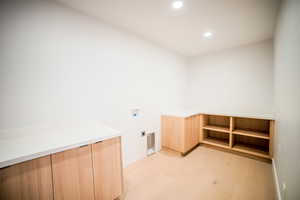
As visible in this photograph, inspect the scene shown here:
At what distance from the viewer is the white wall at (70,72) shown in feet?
4.09

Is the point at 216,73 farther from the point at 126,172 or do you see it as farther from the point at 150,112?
the point at 126,172

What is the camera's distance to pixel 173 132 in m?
2.67

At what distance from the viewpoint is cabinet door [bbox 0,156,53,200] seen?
83cm

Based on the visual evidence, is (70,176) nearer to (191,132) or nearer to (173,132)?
(173,132)

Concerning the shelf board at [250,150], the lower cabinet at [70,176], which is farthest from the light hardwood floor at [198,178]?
the lower cabinet at [70,176]

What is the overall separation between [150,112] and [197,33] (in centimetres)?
181

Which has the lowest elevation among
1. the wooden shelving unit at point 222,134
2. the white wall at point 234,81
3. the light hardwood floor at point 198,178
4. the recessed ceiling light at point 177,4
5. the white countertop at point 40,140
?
the light hardwood floor at point 198,178

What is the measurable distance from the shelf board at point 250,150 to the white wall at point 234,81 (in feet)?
2.39

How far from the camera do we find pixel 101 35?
185 cm

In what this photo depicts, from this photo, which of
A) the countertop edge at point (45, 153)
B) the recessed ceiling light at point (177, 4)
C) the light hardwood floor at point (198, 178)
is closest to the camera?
the countertop edge at point (45, 153)

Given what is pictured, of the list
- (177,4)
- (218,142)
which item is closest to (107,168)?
(177,4)

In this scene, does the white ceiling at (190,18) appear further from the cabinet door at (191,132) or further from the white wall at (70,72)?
the cabinet door at (191,132)

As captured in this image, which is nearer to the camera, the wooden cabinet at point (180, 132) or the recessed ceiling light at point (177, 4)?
the recessed ceiling light at point (177, 4)

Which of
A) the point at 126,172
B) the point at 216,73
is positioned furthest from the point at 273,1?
the point at 126,172
